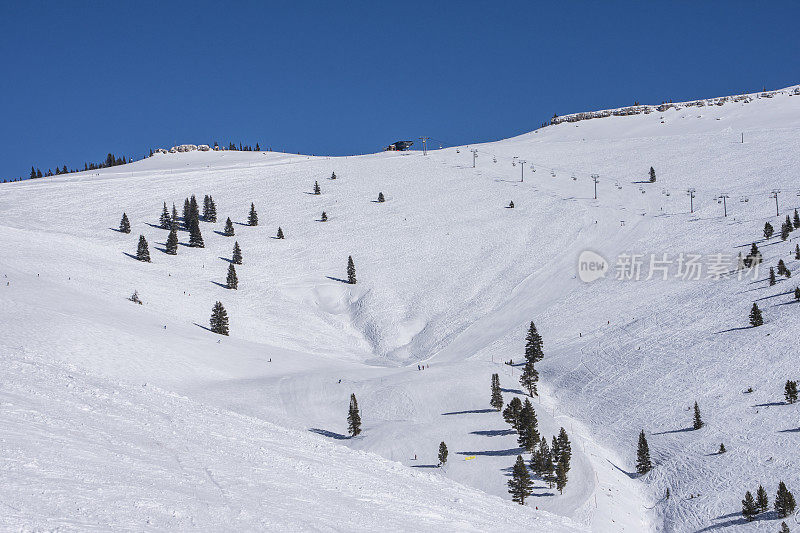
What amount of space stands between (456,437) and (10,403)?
100ft

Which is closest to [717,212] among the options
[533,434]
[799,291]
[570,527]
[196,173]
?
[799,291]

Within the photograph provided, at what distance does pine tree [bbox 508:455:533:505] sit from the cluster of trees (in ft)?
37.9

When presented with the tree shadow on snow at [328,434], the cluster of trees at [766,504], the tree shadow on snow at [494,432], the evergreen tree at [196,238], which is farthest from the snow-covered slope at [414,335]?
the evergreen tree at [196,238]

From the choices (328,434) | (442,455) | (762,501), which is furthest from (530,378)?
(762,501)

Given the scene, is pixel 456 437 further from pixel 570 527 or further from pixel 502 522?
pixel 502 522

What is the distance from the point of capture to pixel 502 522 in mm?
23906

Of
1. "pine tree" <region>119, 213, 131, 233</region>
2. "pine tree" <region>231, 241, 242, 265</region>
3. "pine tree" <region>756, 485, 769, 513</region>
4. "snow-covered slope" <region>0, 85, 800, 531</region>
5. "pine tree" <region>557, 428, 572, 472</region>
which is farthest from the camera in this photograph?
"pine tree" <region>119, 213, 131, 233</region>

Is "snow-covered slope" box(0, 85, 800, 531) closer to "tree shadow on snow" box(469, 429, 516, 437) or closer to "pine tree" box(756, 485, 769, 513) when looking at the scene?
"tree shadow on snow" box(469, 429, 516, 437)

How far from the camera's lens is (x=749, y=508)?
36.8m

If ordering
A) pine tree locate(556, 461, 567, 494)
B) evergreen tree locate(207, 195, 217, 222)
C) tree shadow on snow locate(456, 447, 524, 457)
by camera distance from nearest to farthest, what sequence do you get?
pine tree locate(556, 461, 567, 494) < tree shadow on snow locate(456, 447, 524, 457) < evergreen tree locate(207, 195, 217, 222)

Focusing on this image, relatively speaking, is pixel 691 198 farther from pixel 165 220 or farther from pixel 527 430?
pixel 165 220

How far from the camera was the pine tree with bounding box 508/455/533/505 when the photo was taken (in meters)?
38.7

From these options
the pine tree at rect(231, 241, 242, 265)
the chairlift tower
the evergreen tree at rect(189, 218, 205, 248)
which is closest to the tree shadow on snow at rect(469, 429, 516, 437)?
the pine tree at rect(231, 241, 242, 265)

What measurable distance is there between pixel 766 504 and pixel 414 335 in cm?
4613
